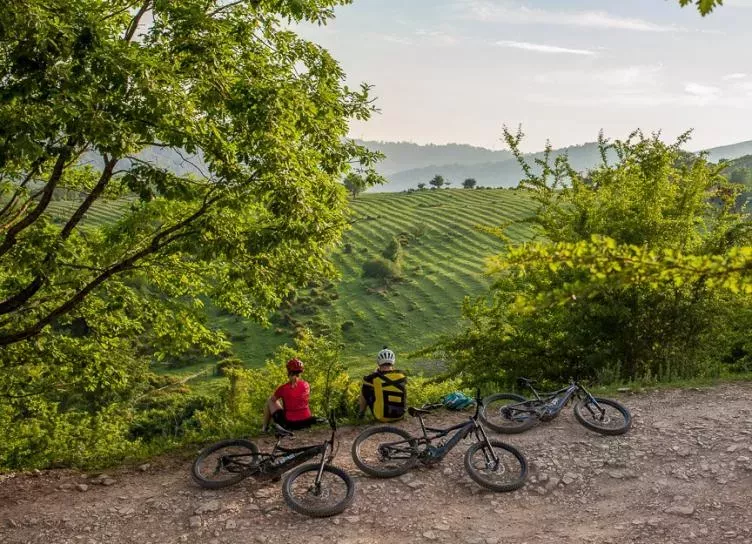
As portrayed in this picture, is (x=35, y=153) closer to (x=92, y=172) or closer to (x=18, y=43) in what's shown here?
(x=18, y=43)

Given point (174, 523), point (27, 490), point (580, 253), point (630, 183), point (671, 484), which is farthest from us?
point (630, 183)

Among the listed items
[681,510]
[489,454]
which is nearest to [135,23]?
[489,454]

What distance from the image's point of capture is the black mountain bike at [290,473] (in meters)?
8.40

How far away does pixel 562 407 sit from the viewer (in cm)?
1130

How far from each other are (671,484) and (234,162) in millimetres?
8632

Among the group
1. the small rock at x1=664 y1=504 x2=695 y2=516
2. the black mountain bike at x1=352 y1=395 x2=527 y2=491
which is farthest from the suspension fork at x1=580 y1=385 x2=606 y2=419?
the small rock at x1=664 y1=504 x2=695 y2=516

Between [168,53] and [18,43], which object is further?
[168,53]

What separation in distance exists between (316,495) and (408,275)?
93.7 meters

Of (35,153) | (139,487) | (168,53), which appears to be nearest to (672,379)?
(139,487)

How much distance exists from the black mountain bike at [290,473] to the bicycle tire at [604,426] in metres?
4.86

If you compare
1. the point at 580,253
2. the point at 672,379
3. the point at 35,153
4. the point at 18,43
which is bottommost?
the point at 672,379

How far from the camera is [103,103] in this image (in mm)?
7203

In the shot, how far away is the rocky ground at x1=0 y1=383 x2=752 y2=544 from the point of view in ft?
26.0

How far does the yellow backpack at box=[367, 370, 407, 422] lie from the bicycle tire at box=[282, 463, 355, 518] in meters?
2.41
